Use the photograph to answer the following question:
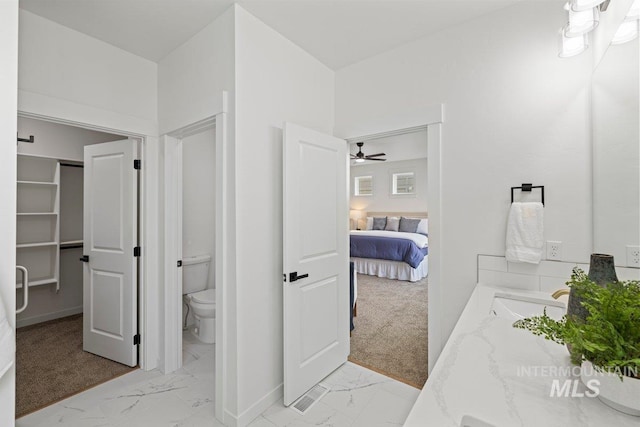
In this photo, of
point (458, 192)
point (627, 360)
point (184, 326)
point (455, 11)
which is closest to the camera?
point (627, 360)

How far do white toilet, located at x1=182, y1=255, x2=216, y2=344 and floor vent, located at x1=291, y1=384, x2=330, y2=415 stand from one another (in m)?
1.21

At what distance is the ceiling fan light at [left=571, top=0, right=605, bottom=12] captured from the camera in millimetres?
1306

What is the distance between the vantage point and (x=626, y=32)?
3.71 ft

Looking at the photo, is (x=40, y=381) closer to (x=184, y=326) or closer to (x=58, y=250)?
(x=184, y=326)

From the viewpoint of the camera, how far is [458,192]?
2.01 meters

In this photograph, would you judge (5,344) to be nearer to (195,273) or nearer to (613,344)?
(613,344)

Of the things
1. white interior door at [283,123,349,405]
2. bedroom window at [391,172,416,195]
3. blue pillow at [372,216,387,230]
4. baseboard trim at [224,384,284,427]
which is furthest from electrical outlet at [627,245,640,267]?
bedroom window at [391,172,416,195]

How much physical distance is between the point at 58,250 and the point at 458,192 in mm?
4053

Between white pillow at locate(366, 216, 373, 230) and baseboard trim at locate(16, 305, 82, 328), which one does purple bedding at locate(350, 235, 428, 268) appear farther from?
baseboard trim at locate(16, 305, 82, 328)

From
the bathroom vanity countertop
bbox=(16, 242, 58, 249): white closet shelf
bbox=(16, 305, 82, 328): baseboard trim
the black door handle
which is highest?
bbox=(16, 242, 58, 249): white closet shelf

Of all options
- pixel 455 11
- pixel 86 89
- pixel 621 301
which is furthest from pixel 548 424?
pixel 86 89

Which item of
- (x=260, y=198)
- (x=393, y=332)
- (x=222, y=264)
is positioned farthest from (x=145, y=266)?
(x=393, y=332)

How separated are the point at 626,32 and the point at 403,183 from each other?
20.4ft

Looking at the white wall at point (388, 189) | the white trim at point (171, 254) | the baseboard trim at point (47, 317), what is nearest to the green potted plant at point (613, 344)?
the white trim at point (171, 254)
